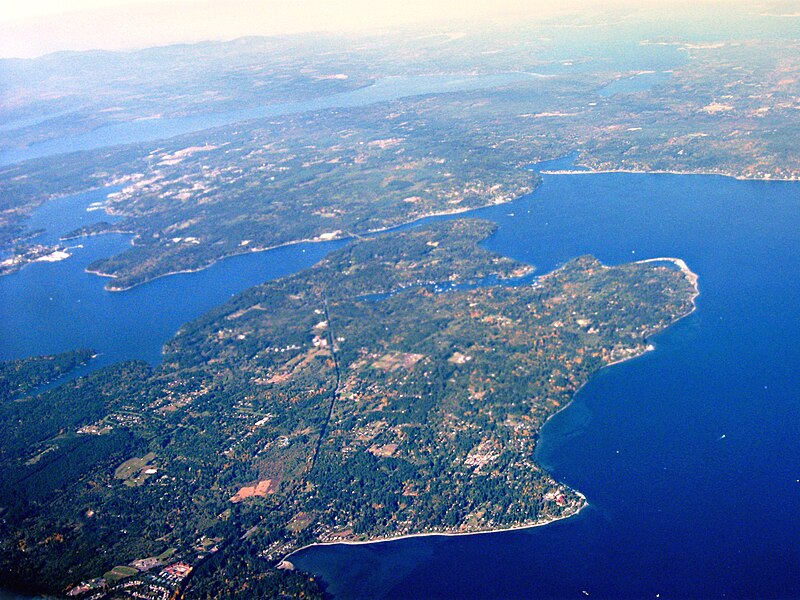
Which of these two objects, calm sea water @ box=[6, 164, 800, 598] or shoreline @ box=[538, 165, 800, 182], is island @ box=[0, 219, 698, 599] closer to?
calm sea water @ box=[6, 164, 800, 598]

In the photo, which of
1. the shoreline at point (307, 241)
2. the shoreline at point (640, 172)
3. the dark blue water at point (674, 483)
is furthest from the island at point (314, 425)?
the shoreline at point (640, 172)

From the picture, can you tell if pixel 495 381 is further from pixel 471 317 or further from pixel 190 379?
pixel 190 379

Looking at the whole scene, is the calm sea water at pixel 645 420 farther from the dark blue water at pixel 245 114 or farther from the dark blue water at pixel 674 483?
the dark blue water at pixel 245 114

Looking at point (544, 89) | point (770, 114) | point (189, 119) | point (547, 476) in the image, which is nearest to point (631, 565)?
point (547, 476)

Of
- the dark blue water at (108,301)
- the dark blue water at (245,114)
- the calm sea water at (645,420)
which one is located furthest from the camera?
the dark blue water at (245,114)

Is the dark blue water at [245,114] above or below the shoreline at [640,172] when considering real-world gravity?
above

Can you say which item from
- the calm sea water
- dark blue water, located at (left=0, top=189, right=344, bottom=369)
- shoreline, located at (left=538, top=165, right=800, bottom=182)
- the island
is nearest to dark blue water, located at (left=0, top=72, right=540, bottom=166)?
dark blue water, located at (left=0, top=189, right=344, bottom=369)
